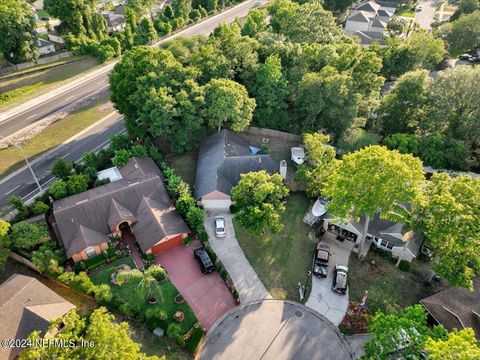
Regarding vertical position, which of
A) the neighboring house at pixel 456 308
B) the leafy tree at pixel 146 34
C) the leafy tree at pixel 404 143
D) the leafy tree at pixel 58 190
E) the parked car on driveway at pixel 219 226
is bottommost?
the neighboring house at pixel 456 308

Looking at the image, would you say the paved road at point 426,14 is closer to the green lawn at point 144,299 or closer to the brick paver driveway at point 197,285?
the brick paver driveway at point 197,285

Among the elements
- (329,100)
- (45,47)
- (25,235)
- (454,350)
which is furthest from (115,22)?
(454,350)

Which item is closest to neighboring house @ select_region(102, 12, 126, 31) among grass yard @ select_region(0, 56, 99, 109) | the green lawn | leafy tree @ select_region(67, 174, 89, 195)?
grass yard @ select_region(0, 56, 99, 109)

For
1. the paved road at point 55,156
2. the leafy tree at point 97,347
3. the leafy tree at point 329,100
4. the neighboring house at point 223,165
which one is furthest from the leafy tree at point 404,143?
the paved road at point 55,156

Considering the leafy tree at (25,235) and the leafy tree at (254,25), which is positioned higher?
the leafy tree at (254,25)

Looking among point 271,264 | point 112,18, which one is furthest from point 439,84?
point 112,18

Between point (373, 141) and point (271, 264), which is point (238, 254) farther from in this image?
point (373, 141)
